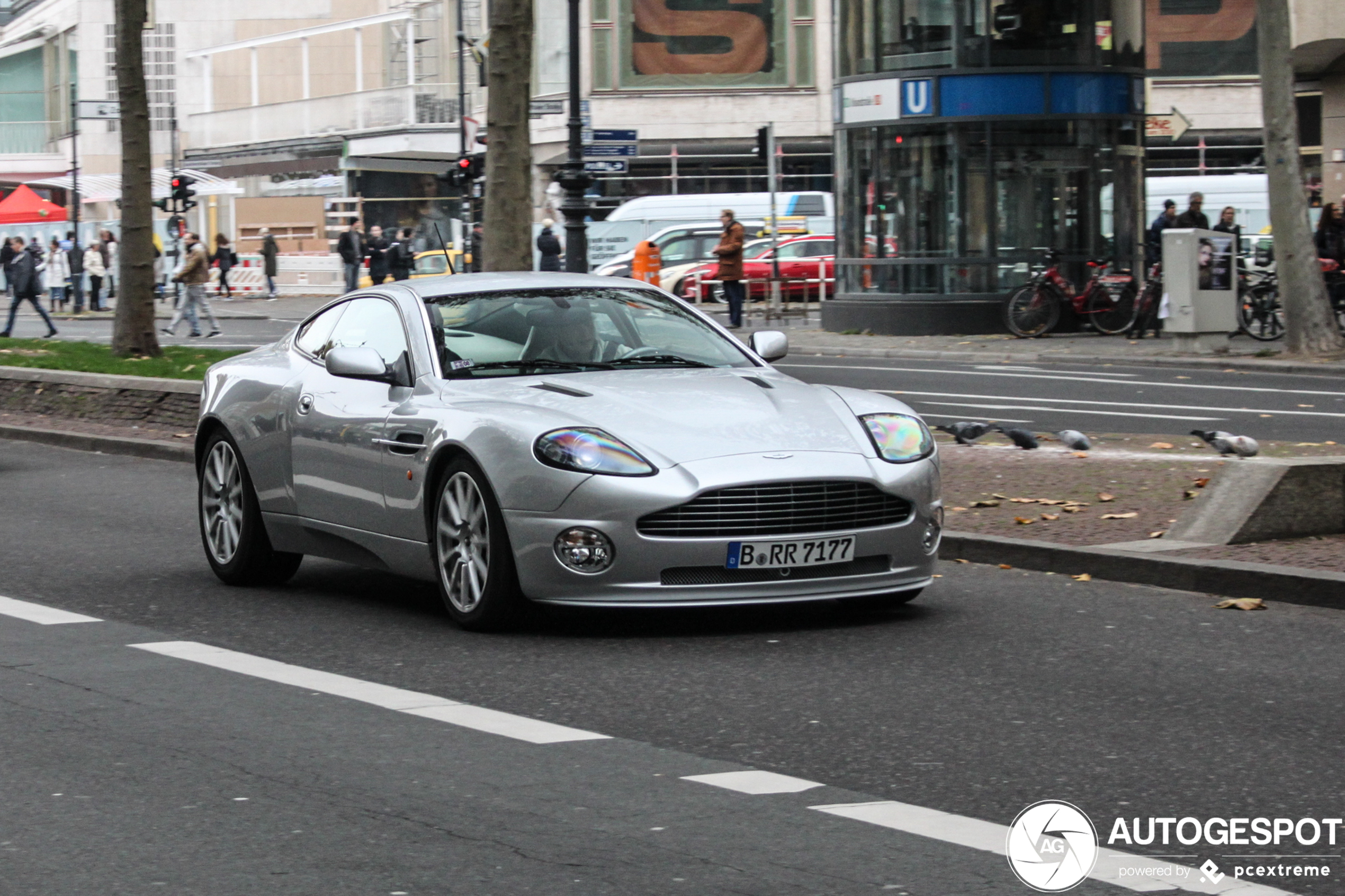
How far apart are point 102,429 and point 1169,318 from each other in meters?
13.0

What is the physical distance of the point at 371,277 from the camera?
46.3 meters

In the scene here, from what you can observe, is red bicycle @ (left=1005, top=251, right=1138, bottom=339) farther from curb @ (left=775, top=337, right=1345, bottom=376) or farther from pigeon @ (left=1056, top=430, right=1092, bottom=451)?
pigeon @ (left=1056, top=430, right=1092, bottom=451)

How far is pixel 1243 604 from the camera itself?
27.4 feet

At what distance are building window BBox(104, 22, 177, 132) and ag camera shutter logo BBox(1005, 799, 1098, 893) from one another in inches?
3351

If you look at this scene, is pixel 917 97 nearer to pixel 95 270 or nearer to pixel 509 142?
pixel 509 142

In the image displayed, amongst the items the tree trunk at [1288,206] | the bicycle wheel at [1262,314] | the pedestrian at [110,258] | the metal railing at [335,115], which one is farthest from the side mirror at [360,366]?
the metal railing at [335,115]

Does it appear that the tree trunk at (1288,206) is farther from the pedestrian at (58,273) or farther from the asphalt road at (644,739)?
the pedestrian at (58,273)

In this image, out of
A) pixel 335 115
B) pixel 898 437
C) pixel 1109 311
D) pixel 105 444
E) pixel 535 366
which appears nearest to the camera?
pixel 898 437

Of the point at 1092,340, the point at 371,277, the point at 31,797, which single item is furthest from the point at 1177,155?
the point at 31,797

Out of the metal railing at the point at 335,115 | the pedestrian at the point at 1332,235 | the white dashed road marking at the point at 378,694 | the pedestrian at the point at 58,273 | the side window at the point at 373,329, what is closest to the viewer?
the white dashed road marking at the point at 378,694

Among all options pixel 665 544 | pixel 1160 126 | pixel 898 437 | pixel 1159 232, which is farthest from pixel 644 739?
pixel 1160 126

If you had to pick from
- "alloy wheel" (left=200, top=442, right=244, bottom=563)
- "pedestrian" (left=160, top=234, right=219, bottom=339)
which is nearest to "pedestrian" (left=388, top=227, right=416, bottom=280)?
"pedestrian" (left=160, top=234, right=219, bottom=339)

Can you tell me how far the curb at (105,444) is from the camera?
1642cm

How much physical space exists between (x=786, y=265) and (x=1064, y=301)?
12919 mm
